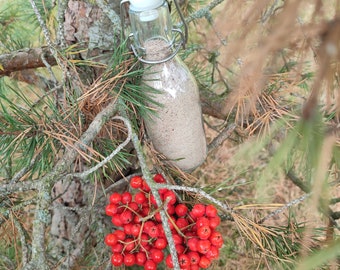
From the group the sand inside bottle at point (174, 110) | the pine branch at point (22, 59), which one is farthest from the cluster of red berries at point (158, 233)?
the pine branch at point (22, 59)

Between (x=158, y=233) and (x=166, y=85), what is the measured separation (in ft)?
0.71

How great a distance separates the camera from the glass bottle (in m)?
0.64

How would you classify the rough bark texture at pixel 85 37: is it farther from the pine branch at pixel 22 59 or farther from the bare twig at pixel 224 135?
the bare twig at pixel 224 135

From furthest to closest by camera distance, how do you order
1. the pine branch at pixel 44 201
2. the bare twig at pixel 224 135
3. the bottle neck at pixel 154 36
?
the bare twig at pixel 224 135 < the bottle neck at pixel 154 36 < the pine branch at pixel 44 201

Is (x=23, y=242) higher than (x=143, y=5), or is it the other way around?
(x=143, y=5)

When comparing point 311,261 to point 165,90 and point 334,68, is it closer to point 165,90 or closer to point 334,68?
point 334,68

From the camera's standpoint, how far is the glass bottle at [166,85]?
0.64 metres

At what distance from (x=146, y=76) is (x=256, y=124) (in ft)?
0.74

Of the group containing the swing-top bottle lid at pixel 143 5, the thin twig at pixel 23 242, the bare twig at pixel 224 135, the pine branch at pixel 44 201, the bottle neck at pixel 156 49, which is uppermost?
the swing-top bottle lid at pixel 143 5

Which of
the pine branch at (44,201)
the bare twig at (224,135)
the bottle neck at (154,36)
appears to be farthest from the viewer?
the bare twig at (224,135)

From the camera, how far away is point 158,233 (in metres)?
0.63

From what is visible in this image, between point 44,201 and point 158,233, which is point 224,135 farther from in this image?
point 44,201

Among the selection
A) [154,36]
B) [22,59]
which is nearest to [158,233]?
[154,36]

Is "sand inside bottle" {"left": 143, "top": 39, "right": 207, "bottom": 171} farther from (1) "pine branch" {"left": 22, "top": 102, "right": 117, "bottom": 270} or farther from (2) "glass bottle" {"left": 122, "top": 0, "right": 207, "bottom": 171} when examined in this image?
(1) "pine branch" {"left": 22, "top": 102, "right": 117, "bottom": 270}
